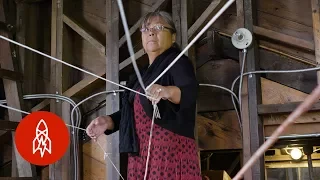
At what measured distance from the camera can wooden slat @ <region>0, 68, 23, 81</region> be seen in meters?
1.82

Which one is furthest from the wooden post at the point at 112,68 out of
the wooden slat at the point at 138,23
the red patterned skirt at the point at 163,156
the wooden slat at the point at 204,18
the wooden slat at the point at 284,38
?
the wooden slat at the point at 284,38

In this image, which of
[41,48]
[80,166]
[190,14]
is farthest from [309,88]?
[41,48]

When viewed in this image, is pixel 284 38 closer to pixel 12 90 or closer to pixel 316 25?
pixel 316 25

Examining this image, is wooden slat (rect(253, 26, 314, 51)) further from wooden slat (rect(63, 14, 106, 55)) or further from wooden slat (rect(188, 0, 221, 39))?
wooden slat (rect(63, 14, 106, 55))

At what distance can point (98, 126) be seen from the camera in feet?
4.38

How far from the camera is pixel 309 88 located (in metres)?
1.58

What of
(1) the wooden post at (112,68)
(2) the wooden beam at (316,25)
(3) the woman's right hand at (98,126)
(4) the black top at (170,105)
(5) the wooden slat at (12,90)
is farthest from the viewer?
(5) the wooden slat at (12,90)

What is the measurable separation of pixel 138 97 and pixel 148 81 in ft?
0.20

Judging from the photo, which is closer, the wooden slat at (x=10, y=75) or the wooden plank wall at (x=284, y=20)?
the wooden plank wall at (x=284, y=20)

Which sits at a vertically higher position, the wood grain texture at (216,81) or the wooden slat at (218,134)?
the wood grain texture at (216,81)

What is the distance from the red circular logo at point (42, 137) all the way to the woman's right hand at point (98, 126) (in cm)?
29

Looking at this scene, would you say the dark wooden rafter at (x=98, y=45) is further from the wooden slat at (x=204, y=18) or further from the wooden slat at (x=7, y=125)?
the wooden slat at (x=7, y=125)

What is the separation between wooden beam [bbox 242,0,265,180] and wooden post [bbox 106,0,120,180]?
1.71ft

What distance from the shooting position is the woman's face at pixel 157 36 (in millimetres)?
1312
